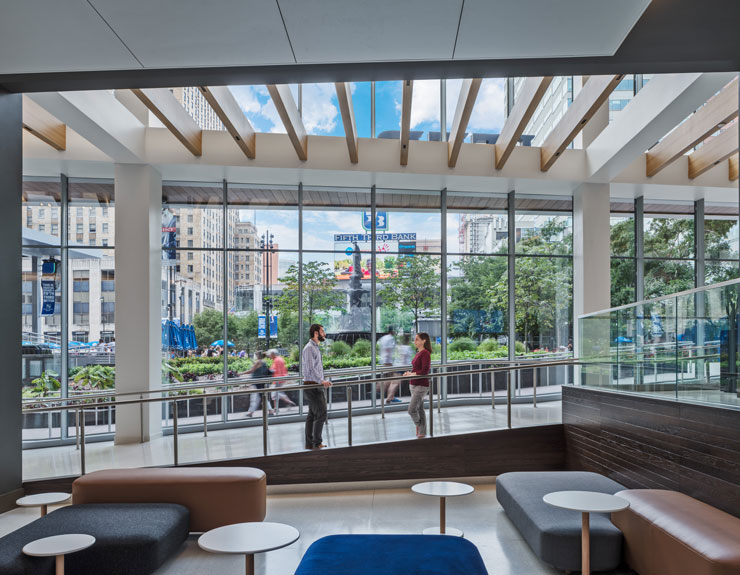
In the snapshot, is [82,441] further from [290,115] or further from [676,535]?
[676,535]

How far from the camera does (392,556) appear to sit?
3988mm

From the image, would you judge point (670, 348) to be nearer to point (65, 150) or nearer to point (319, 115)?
point (319, 115)

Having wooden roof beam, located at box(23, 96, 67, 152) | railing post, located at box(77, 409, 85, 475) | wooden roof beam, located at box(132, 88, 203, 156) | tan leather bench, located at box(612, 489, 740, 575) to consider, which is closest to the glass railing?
tan leather bench, located at box(612, 489, 740, 575)

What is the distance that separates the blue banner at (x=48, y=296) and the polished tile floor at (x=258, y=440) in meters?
2.74

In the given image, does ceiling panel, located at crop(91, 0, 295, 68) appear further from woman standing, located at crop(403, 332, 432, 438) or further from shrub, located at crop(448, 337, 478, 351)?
shrub, located at crop(448, 337, 478, 351)

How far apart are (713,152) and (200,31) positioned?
31.3 ft

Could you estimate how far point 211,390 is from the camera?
36.9 ft

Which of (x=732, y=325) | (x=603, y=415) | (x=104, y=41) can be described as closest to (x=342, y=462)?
(x=603, y=415)

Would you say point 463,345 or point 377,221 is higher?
point 377,221

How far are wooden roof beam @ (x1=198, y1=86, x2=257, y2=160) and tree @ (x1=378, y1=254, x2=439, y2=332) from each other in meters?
3.58

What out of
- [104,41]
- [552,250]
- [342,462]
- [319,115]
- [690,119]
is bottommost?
[342,462]

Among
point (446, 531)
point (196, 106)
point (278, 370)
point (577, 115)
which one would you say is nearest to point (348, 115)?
point (196, 106)

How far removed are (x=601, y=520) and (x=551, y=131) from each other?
24.4 ft

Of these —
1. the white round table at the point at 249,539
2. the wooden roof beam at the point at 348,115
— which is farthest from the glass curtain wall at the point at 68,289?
the white round table at the point at 249,539
